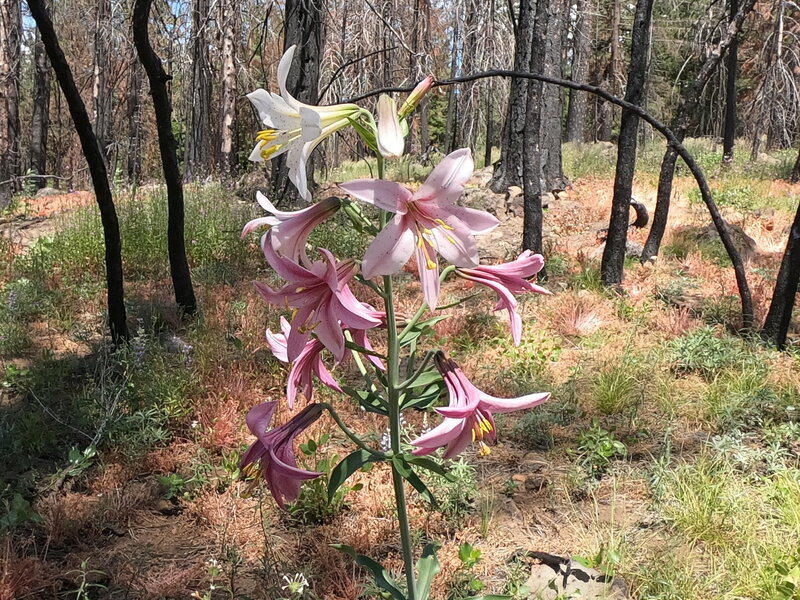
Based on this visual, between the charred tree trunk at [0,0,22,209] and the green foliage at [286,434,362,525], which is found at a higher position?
the charred tree trunk at [0,0,22,209]

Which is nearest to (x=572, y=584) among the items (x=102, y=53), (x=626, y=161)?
(x=626, y=161)

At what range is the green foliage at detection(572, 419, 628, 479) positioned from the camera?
3.05 metres

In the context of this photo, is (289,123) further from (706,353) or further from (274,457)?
(706,353)

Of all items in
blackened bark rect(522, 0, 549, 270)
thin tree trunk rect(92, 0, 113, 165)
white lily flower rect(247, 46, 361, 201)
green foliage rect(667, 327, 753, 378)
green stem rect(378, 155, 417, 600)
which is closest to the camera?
white lily flower rect(247, 46, 361, 201)

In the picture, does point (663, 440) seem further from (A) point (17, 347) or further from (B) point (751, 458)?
(A) point (17, 347)

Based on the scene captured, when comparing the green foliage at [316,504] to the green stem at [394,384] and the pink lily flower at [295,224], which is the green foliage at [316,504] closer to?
the green stem at [394,384]

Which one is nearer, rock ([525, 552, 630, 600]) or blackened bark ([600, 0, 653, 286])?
rock ([525, 552, 630, 600])

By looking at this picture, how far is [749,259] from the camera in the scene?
6.47 metres

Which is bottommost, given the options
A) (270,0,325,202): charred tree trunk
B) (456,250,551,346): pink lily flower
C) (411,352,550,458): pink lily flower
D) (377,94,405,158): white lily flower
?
(411,352,550,458): pink lily flower

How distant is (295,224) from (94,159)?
3.03m

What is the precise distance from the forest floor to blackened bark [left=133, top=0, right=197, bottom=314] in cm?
30

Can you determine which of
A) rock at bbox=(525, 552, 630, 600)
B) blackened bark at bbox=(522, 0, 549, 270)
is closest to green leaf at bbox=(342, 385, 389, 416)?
rock at bbox=(525, 552, 630, 600)

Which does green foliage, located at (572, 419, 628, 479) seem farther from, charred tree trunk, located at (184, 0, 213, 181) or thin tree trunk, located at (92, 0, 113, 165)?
thin tree trunk, located at (92, 0, 113, 165)

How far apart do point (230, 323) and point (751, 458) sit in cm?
336
